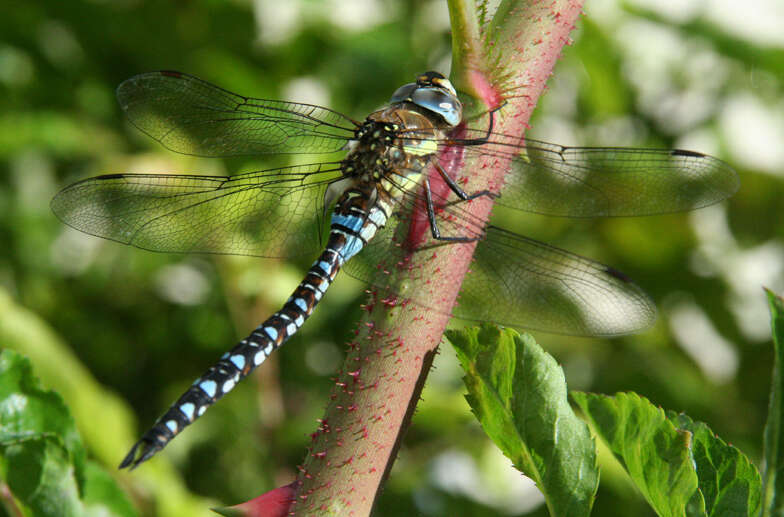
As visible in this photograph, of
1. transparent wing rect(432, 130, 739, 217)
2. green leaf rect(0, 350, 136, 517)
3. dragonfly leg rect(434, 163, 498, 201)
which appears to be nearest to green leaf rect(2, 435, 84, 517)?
green leaf rect(0, 350, 136, 517)

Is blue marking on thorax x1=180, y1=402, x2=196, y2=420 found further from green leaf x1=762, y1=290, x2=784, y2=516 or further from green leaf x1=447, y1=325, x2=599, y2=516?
green leaf x1=762, y1=290, x2=784, y2=516

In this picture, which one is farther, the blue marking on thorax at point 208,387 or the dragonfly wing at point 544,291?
the dragonfly wing at point 544,291

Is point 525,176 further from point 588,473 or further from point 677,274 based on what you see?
point 677,274

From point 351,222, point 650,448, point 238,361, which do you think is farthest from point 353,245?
point 650,448

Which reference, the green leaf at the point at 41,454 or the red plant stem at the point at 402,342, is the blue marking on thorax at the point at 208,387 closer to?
the green leaf at the point at 41,454

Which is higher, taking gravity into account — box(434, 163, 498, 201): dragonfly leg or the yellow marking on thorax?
the yellow marking on thorax

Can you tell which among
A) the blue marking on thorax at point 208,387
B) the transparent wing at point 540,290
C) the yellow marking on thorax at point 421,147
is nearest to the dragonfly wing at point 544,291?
the transparent wing at point 540,290
